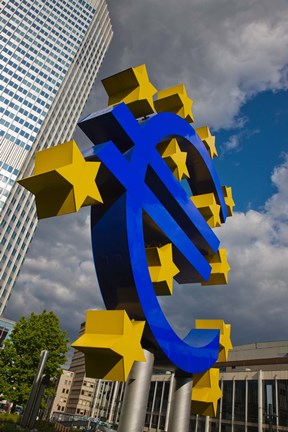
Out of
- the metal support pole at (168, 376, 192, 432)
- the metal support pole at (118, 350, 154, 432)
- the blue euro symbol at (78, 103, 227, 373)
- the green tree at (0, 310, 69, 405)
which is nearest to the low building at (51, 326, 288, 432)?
the green tree at (0, 310, 69, 405)

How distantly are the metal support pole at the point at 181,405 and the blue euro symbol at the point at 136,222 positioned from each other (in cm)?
67

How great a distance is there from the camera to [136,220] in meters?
7.33

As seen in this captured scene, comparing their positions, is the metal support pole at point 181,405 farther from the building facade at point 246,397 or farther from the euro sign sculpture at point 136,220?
the building facade at point 246,397

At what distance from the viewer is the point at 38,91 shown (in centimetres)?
9294

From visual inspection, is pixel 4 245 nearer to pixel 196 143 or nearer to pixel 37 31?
pixel 37 31

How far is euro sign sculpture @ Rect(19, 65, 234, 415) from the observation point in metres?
5.94

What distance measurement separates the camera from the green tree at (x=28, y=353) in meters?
24.6

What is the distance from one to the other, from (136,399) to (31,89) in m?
97.9

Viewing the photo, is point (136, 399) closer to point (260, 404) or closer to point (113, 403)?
point (260, 404)

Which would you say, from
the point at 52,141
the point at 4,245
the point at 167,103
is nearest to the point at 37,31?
the point at 52,141

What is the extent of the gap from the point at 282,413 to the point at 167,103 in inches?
1392

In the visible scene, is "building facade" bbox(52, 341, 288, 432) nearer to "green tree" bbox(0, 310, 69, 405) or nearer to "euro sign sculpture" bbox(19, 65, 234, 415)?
"green tree" bbox(0, 310, 69, 405)

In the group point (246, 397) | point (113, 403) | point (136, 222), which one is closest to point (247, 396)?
point (246, 397)

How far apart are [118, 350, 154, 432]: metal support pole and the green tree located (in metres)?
20.9
